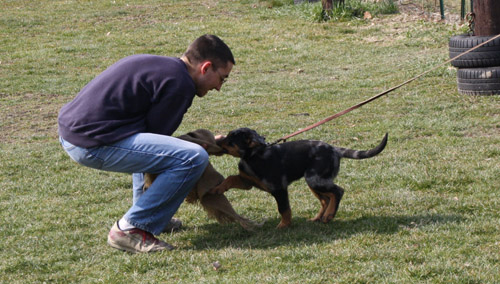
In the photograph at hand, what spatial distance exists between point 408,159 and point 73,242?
3.74 meters

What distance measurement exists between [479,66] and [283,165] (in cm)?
551

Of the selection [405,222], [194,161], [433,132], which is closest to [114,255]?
[194,161]

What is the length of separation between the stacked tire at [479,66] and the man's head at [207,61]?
5.69 meters

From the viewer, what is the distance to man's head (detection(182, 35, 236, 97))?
4949 mm

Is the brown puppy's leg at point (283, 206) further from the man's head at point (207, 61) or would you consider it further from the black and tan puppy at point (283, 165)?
the man's head at point (207, 61)

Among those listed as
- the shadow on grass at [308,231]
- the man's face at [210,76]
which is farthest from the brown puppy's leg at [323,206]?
the man's face at [210,76]

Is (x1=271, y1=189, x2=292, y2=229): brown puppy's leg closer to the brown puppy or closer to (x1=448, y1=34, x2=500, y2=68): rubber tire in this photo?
the brown puppy

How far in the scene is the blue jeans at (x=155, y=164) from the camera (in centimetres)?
480

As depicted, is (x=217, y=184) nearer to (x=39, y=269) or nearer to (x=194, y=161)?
(x=194, y=161)

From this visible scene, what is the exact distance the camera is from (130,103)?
4.75 meters

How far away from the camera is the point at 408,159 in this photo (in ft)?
23.6

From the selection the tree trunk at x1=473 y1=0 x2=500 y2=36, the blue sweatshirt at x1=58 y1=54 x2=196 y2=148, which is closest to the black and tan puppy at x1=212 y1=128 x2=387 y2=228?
the blue sweatshirt at x1=58 y1=54 x2=196 y2=148

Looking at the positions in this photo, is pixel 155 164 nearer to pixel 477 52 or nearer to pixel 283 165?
pixel 283 165

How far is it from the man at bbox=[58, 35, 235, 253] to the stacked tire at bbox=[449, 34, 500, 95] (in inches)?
225
